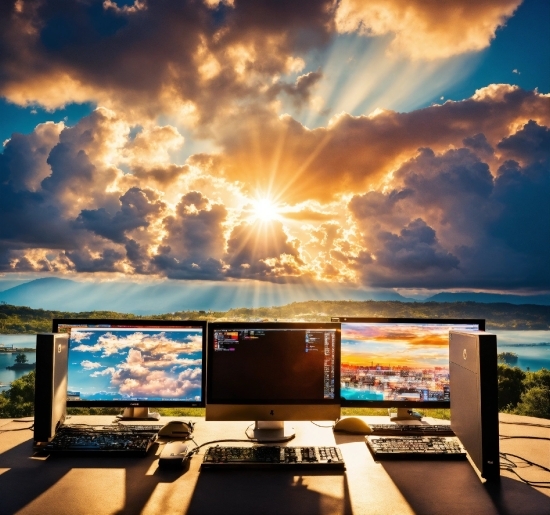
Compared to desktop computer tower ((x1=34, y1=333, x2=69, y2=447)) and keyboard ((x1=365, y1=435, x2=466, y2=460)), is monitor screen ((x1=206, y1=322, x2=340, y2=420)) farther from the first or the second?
desktop computer tower ((x1=34, y1=333, x2=69, y2=447))

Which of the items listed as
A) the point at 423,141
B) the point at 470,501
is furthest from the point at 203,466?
the point at 423,141

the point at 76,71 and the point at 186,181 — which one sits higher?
the point at 76,71

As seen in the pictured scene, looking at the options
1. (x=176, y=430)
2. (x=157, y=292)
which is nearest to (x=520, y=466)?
(x=176, y=430)

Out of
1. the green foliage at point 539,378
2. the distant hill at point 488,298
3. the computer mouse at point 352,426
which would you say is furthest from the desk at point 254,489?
the green foliage at point 539,378

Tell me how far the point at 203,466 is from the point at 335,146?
499 centimetres

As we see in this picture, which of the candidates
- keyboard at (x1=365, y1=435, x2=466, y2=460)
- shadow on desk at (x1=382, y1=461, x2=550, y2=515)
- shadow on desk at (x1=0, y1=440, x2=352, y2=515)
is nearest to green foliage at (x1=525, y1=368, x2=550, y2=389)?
keyboard at (x1=365, y1=435, x2=466, y2=460)

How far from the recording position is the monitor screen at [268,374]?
2158 mm

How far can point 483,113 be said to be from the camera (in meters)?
6.14

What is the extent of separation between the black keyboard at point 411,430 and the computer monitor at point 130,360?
0.88 meters

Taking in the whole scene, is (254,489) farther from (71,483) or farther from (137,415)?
(137,415)

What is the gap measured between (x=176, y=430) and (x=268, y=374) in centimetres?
49

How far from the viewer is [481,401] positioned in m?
1.70

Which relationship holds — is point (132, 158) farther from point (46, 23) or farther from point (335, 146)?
point (335, 146)

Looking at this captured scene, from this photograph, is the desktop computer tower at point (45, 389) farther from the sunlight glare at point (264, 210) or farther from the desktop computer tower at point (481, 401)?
the sunlight glare at point (264, 210)
